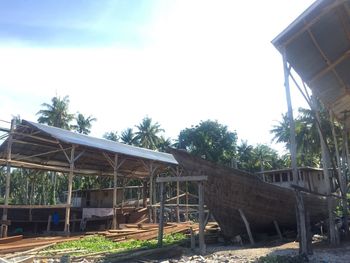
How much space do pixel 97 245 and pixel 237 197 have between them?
17.7 ft

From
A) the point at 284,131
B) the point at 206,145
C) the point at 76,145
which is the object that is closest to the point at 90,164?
the point at 76,145

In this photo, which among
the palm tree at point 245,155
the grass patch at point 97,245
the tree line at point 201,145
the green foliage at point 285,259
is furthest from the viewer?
the palm tree at point 245,155

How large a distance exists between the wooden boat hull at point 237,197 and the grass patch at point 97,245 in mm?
2181

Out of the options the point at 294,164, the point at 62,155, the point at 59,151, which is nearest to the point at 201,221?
the point at 294,164

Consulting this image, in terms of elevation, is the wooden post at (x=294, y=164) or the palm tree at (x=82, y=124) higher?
the palm tree at (x=82, y=124)

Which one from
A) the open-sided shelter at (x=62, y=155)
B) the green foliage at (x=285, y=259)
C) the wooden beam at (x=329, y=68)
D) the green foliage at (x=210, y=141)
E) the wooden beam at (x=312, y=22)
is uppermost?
the green foliage at (x=210, y=141)

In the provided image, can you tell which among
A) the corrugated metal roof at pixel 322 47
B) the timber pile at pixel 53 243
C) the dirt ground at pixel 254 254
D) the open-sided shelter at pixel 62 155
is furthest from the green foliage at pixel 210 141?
the dirt ground at pixel 254 254

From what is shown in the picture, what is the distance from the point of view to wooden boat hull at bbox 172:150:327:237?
41.1 ft

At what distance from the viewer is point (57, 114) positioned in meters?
45.6

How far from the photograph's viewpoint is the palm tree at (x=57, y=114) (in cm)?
4519

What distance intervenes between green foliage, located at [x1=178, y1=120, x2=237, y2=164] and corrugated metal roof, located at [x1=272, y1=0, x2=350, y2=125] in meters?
31.3

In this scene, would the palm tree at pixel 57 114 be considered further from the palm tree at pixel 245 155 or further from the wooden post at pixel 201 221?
the wooden post at pixel 201 221

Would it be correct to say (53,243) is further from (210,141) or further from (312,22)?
(210,141)

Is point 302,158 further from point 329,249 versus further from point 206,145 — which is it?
point 329,249
